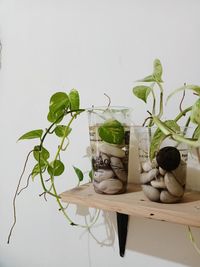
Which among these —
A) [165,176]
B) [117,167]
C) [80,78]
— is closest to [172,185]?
[165,176]

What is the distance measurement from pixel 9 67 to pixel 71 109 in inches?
16.2

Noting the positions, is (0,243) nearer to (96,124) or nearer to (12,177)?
(12,177)

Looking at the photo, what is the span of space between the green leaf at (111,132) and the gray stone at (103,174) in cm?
7

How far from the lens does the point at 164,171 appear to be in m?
0.54

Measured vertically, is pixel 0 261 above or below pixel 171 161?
below

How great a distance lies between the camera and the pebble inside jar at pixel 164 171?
1.74ft

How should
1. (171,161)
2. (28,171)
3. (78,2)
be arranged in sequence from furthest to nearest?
(28,171)
(78,2)
(171,161)

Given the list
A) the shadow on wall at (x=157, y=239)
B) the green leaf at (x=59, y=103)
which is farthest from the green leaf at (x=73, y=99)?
the shadow on wall at (x=157, y=239)

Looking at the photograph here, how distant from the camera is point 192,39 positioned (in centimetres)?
Result: 65

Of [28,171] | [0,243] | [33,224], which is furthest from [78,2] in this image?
[0,243]

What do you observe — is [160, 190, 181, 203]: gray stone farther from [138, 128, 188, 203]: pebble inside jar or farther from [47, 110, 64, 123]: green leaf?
[47, 110, 64, 123]: green leaf

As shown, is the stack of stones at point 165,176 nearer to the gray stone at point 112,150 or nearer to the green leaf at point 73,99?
the gray stone at point 112,150

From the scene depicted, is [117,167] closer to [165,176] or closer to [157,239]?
[165,176]

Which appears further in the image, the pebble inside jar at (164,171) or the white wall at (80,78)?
the white wall at (80,78)
